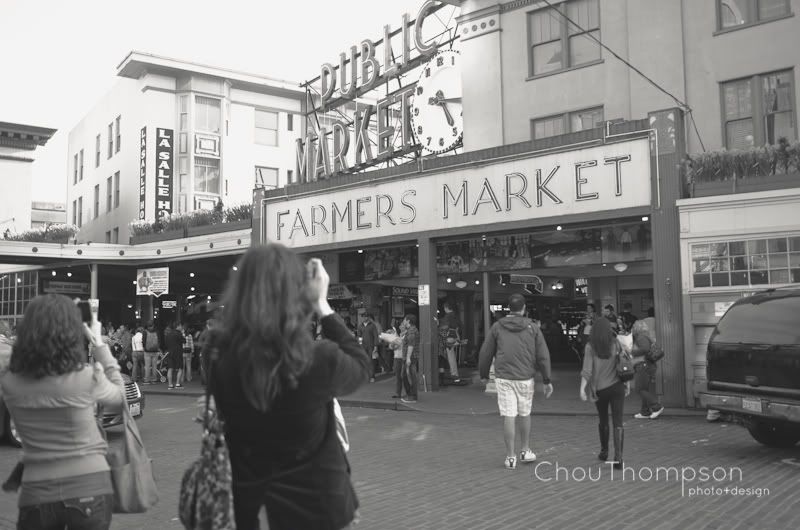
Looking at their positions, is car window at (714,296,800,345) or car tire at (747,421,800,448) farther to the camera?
car tire at (747,421,800,448)

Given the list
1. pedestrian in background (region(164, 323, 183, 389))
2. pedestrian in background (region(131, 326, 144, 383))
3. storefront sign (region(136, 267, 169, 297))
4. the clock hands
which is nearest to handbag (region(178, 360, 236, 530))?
the clock hands

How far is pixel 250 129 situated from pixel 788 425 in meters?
31.6

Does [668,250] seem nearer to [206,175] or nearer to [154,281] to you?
[154,281]

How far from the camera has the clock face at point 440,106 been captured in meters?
20.3

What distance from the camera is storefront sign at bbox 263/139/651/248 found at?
1520cm

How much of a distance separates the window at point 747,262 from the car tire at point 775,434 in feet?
15.5

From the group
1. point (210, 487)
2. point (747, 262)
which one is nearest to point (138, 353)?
point (747, 262)

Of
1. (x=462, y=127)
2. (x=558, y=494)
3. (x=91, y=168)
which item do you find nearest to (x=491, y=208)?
(x=462, y=127)

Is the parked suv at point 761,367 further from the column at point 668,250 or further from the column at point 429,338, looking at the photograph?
the column at point 429,338

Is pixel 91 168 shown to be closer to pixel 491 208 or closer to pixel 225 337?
pixel 491 208

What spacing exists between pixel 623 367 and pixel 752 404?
5.72ft

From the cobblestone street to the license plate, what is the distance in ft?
2.06

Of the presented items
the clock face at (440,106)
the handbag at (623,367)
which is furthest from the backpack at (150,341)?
the handbag at (623,367)

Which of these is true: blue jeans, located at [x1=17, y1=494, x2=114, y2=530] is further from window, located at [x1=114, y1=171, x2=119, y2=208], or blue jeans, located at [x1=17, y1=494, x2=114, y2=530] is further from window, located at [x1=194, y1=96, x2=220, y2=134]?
window, located at [x1=114, y1=171, x2=119, y2=208]
